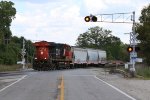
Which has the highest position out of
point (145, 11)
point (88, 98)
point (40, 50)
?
point (145, 11)

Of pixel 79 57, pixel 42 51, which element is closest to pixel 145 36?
pixel 79 57

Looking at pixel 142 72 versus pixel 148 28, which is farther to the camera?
pixel 148 28

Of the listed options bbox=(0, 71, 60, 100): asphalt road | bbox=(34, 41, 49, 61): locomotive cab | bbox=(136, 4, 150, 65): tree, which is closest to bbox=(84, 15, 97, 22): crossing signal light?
bbox=(0, 71, 60, 100): asphalt road

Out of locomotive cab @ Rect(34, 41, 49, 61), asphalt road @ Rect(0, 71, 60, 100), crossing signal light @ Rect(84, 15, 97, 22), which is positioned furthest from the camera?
locomotive cab @ Rect(34, 41, 49, 61)

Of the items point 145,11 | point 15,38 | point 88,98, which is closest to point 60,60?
point 145,11

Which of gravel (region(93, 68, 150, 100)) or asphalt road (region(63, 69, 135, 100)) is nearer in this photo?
asphalt road (region(63, 69, 135, 100))

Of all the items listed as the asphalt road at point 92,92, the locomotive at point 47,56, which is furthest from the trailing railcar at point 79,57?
the asphalt road at point 92,92

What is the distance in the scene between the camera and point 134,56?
150 ft

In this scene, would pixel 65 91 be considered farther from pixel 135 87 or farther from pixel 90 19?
pixel 90 19

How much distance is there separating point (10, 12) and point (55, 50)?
4050cm

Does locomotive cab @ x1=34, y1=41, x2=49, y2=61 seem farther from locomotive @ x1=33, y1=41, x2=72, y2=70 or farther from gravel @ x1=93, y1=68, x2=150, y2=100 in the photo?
gravel @ x1=93, y1=68, x2=150, y2=100

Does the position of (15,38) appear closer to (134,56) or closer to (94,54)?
(94,54)

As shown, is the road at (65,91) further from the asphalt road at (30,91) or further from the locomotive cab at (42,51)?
the locomotive cab at (42,51)

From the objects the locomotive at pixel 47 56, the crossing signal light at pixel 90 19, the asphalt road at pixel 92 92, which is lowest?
the asphalt road at pixel 92 92
